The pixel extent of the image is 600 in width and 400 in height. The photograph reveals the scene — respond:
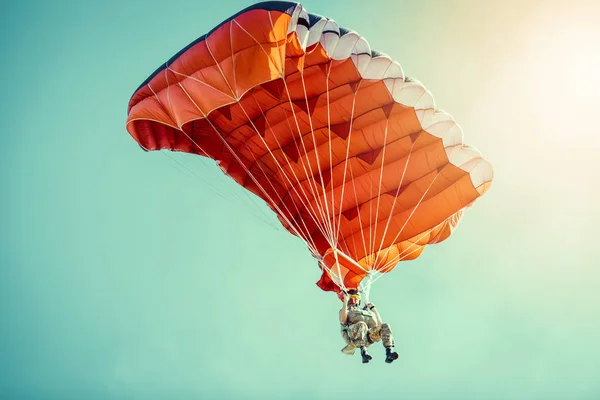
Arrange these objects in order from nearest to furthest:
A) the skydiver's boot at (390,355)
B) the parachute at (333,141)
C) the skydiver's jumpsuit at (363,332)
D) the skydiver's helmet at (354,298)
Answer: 1. the skydiver's boot at (390,355)
2. the skydiver's jumpsuit at (363,332)
3. the parachute at (333,141)
4. the skydiver's helmet at (354,298)

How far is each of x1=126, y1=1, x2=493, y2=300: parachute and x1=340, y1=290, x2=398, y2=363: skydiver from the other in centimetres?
122

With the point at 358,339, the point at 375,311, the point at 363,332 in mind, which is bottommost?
the point at 358,339

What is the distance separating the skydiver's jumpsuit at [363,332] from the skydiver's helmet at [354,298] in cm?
47

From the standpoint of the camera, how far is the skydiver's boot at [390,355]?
1152 cm

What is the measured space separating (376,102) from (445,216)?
310 centimetres

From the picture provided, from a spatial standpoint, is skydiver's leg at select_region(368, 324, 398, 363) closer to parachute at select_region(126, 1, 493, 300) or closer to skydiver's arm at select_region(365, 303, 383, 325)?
skydiver's arm at select_region(365, 303, 383, 325)

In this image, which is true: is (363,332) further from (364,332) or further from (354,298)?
(354,298)

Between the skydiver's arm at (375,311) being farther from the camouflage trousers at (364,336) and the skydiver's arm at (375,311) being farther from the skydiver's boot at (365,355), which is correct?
the skydiver's boot at (365,355)

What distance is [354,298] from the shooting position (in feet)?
41.7

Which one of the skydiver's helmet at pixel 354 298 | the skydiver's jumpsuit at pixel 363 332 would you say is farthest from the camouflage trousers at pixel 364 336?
the skydiver's helmet at pixel 354 298

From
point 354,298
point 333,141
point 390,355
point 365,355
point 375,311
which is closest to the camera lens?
point 390,355

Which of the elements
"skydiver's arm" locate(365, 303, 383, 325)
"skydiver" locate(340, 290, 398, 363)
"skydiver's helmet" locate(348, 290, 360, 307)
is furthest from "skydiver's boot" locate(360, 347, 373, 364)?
"skydiver's helmet" locate(348, 290, 360, 307)

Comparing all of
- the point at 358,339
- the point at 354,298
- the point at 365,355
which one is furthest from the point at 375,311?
the point at 365,355

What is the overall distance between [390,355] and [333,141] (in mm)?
4820
